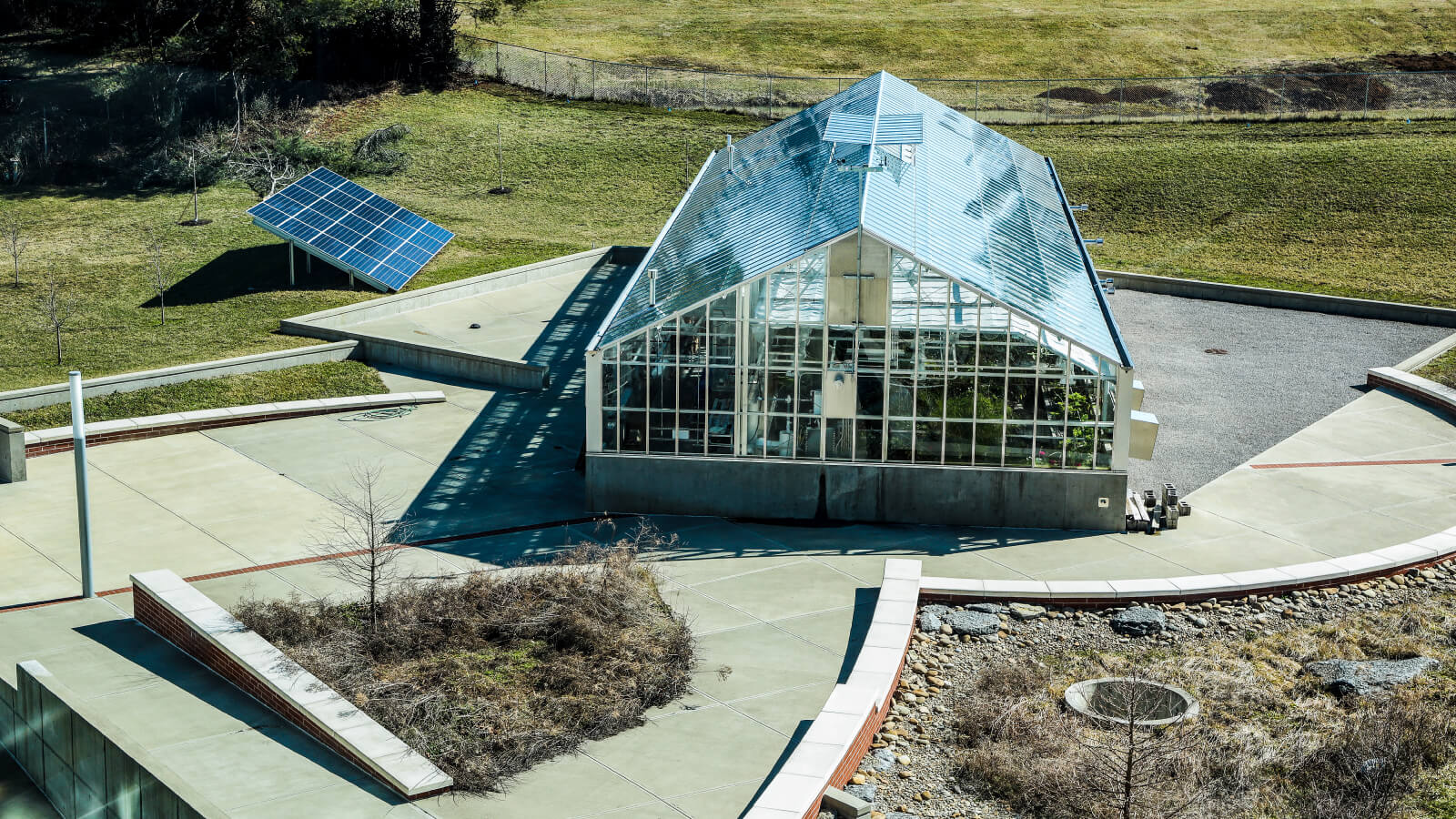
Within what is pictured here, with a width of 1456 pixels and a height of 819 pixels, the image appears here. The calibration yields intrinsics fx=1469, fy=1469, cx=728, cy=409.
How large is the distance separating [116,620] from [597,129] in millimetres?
35549

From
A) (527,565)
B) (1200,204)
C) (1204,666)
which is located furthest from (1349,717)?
(1200,204)

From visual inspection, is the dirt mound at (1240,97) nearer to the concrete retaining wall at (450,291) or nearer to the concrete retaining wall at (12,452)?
the concrete retaining wall at (450,291)

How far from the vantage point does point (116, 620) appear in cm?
1956

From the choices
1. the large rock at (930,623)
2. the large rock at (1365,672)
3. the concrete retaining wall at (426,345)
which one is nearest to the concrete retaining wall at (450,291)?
the concrete retaining wall at (426,345)

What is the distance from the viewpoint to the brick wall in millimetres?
15344

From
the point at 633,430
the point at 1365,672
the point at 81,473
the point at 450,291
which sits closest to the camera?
the point at 1365,672

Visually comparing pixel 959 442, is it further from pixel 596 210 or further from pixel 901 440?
pixel 596 210

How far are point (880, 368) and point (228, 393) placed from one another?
14.3 m

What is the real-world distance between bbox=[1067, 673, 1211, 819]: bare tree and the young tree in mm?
25479

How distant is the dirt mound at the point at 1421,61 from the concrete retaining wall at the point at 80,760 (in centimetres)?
5858

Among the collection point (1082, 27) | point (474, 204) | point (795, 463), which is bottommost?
point (795, 463)

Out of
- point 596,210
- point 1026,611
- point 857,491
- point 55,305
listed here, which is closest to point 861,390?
point 857,491

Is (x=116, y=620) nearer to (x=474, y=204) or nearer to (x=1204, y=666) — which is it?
(x=1204, y=666)

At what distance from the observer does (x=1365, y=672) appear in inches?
705
